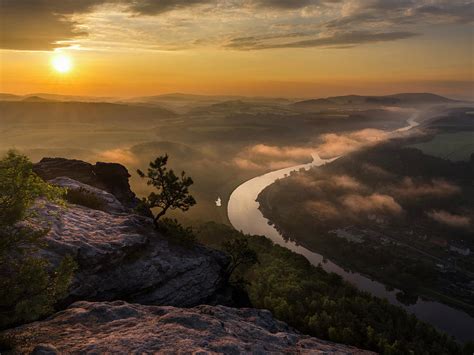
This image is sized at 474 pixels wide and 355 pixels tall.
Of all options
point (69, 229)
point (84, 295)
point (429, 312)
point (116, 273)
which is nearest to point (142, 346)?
point (84, 295)

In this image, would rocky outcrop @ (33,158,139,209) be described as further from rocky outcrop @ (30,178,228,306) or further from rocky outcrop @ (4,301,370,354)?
rocky outcrop @ (4,301,370,354)

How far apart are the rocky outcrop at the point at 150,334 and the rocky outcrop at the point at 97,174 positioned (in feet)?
131

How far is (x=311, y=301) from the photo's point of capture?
350ft

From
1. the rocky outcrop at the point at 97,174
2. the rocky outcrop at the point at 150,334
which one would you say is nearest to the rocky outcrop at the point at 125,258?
the rocky outcrop at the point at 150,334

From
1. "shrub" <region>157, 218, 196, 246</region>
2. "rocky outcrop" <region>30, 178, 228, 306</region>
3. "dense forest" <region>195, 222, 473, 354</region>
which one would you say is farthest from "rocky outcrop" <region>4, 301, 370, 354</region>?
"dense forest" <region>195, 222, 473, 354</region>

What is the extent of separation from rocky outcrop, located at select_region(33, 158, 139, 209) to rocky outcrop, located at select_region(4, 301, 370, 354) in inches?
1566

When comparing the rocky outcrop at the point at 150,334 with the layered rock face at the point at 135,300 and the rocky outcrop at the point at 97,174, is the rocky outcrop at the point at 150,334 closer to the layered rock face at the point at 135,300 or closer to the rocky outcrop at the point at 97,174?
the layered rock face at the point at 135,300

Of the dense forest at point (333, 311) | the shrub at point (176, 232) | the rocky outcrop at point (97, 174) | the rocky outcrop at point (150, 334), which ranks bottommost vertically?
the dense forest at point (333, 311)

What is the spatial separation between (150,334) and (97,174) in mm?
50741

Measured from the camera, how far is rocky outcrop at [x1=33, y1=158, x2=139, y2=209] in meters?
70.8

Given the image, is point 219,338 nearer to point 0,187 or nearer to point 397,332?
point 0,187

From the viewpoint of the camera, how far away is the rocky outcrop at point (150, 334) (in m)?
27.8

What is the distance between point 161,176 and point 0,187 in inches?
1105

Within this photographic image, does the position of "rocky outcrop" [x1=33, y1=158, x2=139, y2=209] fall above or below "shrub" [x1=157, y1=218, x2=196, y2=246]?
above
